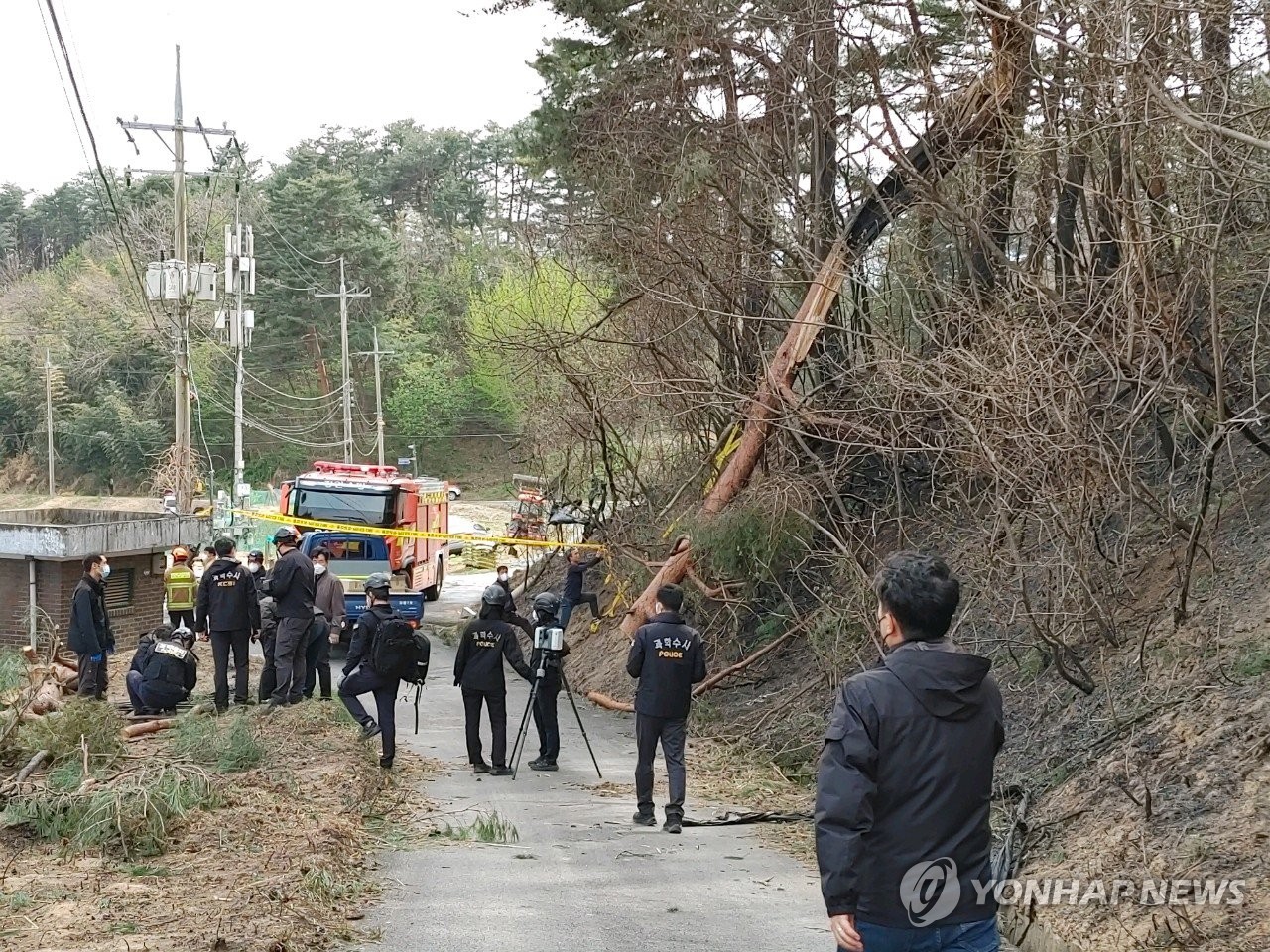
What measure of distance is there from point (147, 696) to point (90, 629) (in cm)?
111

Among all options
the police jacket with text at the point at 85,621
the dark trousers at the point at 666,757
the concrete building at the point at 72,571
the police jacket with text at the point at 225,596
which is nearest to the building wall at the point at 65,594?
the concrete building at the point at 72,571

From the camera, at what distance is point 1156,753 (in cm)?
805

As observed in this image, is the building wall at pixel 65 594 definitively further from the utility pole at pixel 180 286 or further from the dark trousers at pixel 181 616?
the utility pole at pixel 180 286

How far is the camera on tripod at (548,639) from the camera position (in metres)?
12.1

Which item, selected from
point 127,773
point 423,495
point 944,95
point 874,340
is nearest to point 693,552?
point 874,340

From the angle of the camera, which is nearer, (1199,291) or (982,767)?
(982,767)

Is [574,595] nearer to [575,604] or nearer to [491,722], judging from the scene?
[575,604]

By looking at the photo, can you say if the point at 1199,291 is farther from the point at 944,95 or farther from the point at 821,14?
the point at 821,14

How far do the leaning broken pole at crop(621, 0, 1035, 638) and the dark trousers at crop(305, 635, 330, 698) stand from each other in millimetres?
4284

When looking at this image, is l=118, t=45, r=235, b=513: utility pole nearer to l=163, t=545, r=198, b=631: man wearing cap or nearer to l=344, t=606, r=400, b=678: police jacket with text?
l=163, t=545, r=198, b=631: man wearing cap

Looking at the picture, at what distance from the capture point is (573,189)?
2144 cm

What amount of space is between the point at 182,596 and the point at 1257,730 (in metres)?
15.5

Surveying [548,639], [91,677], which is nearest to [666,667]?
[548,639]

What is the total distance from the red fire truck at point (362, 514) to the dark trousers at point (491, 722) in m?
10.6
